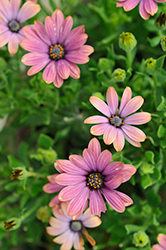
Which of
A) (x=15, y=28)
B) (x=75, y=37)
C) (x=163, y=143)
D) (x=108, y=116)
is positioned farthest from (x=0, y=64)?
(x=163, y=143)

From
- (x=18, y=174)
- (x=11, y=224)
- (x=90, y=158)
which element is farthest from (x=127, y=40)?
(x=11, y=224)

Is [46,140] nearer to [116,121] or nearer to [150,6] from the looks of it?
[116,121]

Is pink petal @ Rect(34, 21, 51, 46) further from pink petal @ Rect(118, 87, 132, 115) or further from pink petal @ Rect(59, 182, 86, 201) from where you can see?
pink petal @ Rect(59, 182, 86, 201)

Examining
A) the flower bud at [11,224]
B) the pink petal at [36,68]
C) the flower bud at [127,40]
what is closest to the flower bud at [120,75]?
the flower bud at [127,40]

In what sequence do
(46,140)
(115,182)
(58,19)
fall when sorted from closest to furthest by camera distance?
(115,182) < (58,19) < (46,140)

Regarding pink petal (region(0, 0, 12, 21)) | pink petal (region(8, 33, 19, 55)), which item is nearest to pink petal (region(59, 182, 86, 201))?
pink petal (region(8, 33, 19, 55))

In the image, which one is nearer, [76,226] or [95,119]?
[95,119]

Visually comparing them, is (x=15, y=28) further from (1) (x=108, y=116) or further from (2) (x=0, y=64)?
(1) (x=108, y=116)
